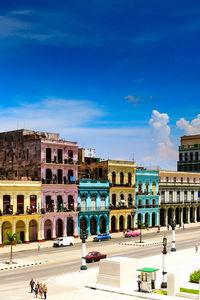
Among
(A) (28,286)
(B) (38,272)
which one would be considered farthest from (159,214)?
(A) (28,286)

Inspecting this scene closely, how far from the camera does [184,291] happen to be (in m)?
37.5

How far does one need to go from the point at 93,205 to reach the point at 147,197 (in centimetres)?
1659

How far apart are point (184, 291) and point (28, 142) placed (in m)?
46.3

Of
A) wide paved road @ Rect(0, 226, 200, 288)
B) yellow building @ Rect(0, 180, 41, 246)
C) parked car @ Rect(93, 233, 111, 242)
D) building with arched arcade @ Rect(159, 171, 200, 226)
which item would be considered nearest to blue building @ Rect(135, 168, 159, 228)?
building with arched arcade @ Rect(159, 171, 200, 226)

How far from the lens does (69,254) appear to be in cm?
6059

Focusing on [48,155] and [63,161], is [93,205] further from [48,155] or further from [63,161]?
[48,155]

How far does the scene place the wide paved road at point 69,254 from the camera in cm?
4659

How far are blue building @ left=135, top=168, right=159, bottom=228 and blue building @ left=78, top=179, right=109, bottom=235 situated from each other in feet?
31.1

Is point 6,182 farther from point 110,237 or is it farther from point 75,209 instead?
point 110,237

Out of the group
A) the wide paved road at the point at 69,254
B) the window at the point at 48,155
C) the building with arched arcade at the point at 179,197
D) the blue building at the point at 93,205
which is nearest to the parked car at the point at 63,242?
the wide paved road at the point at 69,254

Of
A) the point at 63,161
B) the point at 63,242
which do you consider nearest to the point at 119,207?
the point at 63,161

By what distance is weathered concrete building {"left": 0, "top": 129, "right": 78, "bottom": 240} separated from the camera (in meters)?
76.1

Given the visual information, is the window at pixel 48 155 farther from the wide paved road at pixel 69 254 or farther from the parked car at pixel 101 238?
the wide paved road at pixel 69 254

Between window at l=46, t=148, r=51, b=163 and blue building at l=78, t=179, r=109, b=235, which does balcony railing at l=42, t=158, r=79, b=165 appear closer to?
window at l=46, t=148, r=51, b=163
